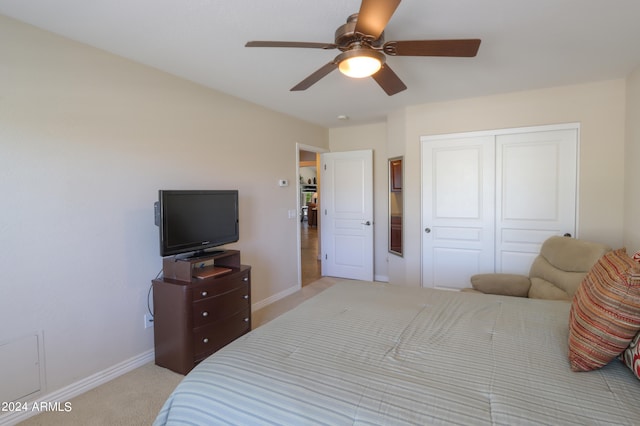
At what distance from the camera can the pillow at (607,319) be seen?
112 cm

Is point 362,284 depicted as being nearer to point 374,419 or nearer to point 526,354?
point 526,354

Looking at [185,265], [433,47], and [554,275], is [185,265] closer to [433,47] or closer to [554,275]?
[433,47]

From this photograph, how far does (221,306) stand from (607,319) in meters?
2.45

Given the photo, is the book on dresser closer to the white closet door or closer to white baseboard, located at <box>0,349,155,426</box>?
white baseboard, located at <box>0,349,155,426</box>

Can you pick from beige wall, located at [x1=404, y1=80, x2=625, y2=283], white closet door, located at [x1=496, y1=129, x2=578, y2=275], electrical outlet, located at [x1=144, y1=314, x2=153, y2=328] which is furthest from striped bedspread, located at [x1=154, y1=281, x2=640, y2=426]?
beige wall, located at [x1=404, y1=80, x2=625, y2=283]

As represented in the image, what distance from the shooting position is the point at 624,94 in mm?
3090

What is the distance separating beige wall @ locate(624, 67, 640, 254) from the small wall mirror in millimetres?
2184

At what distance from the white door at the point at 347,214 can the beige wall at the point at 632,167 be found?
2821 mm

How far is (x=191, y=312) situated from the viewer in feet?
8.02

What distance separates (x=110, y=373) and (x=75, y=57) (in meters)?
2.33

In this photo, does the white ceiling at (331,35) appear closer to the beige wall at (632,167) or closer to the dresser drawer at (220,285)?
the beige wall at (632,167)

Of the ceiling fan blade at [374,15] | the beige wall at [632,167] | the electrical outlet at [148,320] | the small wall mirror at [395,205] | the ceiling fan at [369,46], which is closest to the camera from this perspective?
the ceiling fan blade at [374,15]

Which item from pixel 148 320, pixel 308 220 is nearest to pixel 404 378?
pixel 148 320

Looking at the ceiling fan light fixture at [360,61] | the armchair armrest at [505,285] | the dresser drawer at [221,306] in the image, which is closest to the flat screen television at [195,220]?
the dresser drawer at [221,306]
